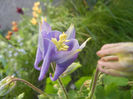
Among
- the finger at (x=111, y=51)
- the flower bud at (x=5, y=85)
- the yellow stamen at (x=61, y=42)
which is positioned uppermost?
the yellow stamen at (x=61, y=42)

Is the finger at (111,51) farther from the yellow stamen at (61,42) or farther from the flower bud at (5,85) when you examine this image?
the flower bud at (5,85)

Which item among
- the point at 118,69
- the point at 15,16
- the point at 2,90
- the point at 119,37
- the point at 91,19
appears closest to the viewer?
the point at 118,69

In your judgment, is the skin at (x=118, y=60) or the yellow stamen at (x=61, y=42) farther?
the yellow stamen at (x=61, y=42)

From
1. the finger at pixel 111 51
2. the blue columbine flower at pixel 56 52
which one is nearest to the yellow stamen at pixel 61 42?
the blue columbine flower at pixel 56 52

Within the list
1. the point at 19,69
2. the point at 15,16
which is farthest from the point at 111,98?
the point at 15,16

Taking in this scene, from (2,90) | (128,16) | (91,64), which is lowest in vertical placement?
(91,64)

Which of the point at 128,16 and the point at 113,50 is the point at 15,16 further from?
the point at 113,50

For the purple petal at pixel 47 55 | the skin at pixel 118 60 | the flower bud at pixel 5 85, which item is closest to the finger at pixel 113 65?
the skin at pixel 118 60

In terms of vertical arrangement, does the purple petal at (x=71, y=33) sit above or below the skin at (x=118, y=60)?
above

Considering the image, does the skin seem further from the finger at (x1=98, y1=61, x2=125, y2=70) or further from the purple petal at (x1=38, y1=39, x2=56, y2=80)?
the purple petal at (x1=38, y1=39, x2=56, y2=80)
